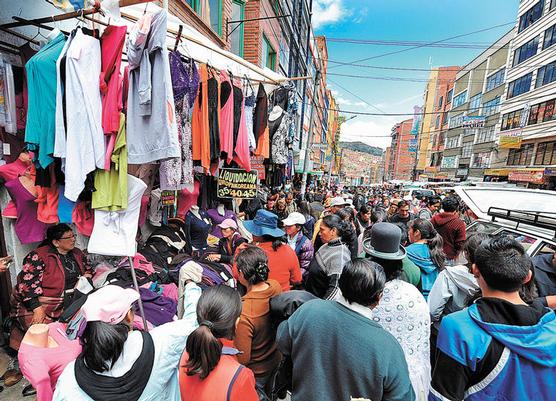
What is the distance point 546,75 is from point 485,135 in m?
10.6

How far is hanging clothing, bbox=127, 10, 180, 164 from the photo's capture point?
220cm

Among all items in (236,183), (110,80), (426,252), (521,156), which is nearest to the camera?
(110,80)

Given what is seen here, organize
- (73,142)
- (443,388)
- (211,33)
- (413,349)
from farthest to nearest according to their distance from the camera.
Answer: (211,33) → (73,142) → (413,349) → (443,388)

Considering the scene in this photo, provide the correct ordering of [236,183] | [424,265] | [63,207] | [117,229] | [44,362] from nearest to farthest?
1. [44,362]
2. [117,229]
3. [63,207]
4. [424,265]
5. [236,183]

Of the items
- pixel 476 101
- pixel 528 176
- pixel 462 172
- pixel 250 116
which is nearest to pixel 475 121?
pixel 476 101

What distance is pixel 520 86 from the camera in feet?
86.3

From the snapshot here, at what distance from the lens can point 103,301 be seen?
1.49 meters

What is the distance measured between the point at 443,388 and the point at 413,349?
18.0 inches

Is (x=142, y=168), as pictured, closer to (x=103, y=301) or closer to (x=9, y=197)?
(x=9, y=197)

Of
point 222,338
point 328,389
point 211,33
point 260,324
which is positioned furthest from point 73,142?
point 211,33

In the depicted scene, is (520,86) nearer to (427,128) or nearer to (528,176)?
(528,176)

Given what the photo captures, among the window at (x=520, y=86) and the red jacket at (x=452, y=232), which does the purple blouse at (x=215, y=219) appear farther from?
the window at (x=520, y=86)

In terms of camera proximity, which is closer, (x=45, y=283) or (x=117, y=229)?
(x=117, y=229)

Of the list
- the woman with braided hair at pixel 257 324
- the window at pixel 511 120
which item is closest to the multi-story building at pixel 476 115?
the window at pixel 511 120
